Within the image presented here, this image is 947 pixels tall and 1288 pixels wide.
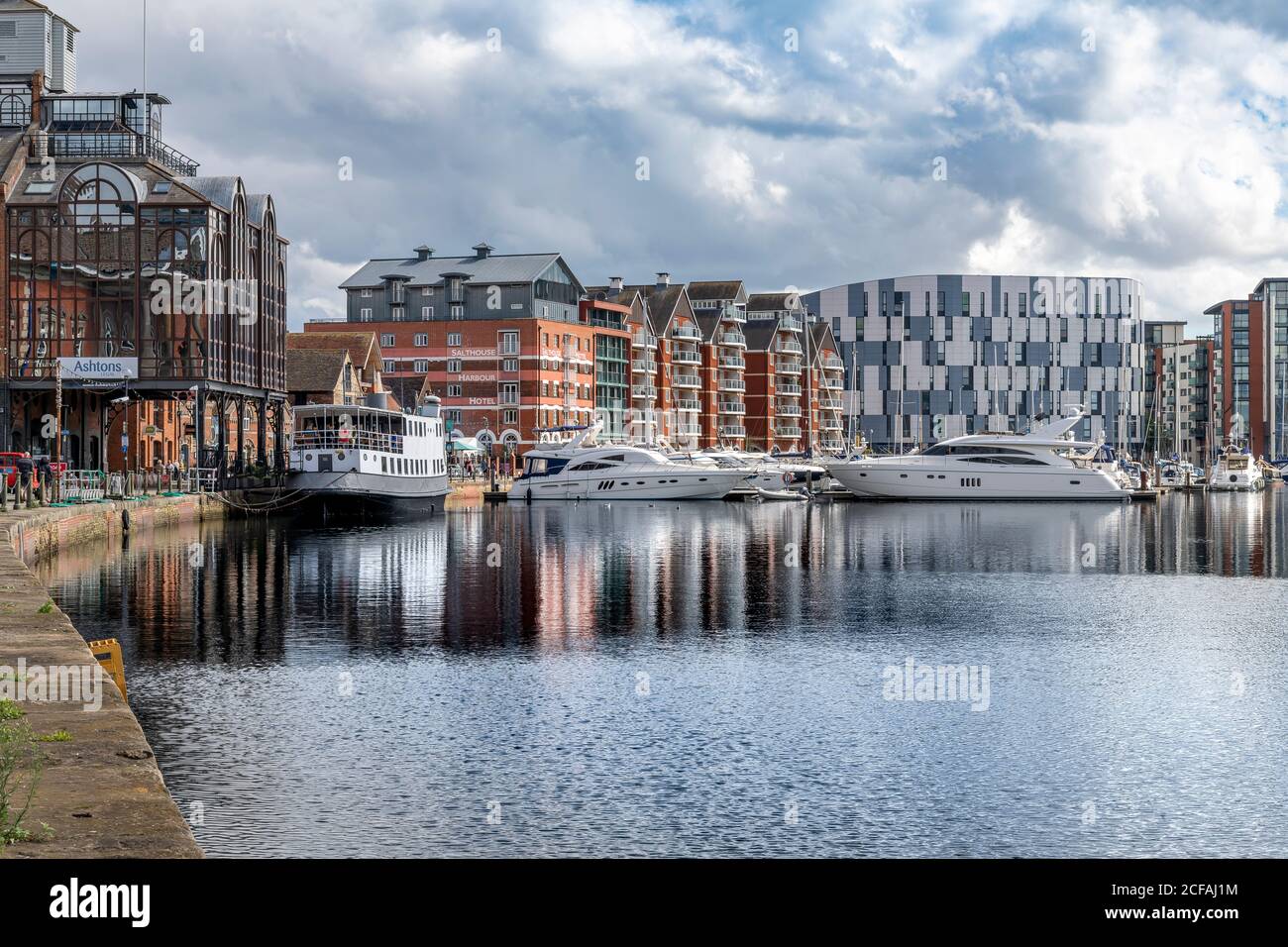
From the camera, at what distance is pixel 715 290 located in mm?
185000

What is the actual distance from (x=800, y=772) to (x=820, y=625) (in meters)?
14.4

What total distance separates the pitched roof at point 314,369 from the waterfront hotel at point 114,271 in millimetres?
17510

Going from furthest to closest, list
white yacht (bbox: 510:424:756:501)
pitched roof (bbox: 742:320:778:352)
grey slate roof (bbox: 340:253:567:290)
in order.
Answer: pitched roof (bbox: 742:320:778:352) → grey slate roof (bbox: 340:253:567:290) → white yacht (bbox: 510:424:756:501)

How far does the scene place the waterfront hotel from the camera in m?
70.2

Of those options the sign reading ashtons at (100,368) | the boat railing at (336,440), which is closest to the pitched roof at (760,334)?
the boat railing at (336,440)

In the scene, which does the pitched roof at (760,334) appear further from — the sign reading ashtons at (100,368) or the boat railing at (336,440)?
the sign reading ashtons at (100,368)

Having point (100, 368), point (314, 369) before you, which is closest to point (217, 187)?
point (100, 368)

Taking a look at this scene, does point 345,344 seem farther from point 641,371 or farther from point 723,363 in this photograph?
point 723,363

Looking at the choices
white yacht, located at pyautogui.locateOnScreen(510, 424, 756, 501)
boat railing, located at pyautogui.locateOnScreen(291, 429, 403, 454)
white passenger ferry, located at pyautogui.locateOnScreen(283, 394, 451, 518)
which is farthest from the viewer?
white yacht, located at pyautogui.locateOnScreen(510, 424, 756, 501)

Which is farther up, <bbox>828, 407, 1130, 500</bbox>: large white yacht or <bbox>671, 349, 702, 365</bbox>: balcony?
<bbox>671, 349, 702, 365</bbox>: balcony

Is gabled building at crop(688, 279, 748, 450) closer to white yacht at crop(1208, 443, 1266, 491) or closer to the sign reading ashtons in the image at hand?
white yacht at crop(1208, 443, 1266, 491)

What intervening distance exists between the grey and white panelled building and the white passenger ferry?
119399 millimetres

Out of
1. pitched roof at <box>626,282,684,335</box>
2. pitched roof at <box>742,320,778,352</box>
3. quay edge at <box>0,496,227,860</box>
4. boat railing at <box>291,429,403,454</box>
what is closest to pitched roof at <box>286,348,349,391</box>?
boat railing at <box>291,429,403,454</box>
